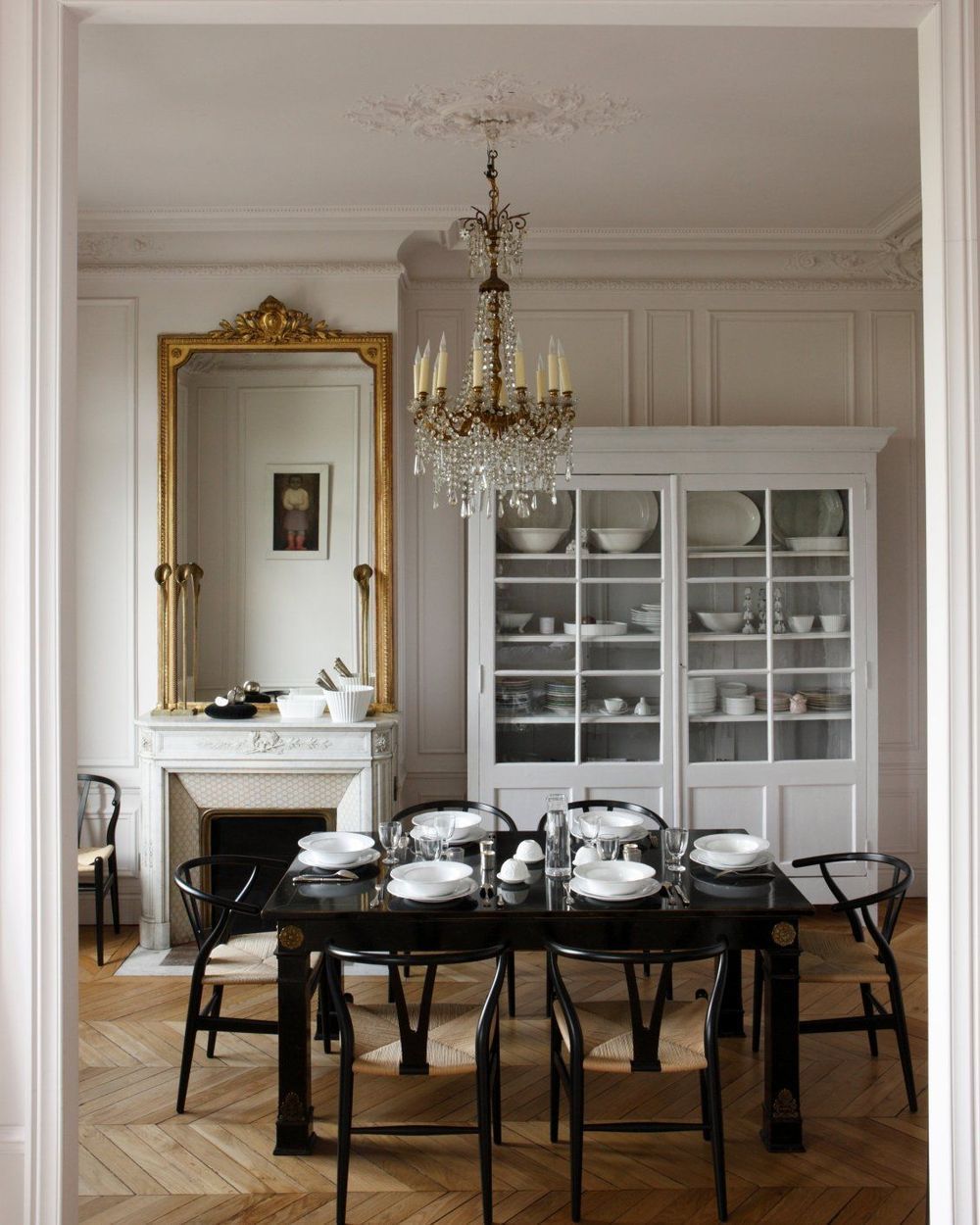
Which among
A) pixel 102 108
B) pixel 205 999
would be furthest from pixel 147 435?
pixel 205 999

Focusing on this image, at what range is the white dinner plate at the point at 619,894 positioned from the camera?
3.16 meters

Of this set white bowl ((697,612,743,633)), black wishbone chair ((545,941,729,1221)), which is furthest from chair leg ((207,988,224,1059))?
white bowl ((697,612,743,633))

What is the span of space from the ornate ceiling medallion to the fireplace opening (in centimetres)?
293

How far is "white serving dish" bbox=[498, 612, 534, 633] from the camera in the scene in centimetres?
514

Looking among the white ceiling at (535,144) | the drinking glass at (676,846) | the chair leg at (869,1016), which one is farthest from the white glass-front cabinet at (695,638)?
the drinking glass at (676,846)

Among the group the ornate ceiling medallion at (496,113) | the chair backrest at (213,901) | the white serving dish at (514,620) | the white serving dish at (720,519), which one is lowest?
the chair backrest at (213,901)

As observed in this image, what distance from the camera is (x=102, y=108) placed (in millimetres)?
3859

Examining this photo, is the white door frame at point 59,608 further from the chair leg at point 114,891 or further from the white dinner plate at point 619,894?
the chair leg at point 114,891

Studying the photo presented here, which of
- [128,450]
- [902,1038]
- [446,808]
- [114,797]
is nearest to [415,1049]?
[902,1038]

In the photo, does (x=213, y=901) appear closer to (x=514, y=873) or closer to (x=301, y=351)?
(x=514, y=873)

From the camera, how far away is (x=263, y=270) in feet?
16.9

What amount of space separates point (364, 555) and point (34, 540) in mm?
3142

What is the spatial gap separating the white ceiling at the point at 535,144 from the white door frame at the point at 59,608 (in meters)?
Result: 1.47

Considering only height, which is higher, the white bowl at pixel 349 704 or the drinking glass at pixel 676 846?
the white bowl at pixel 349 704
